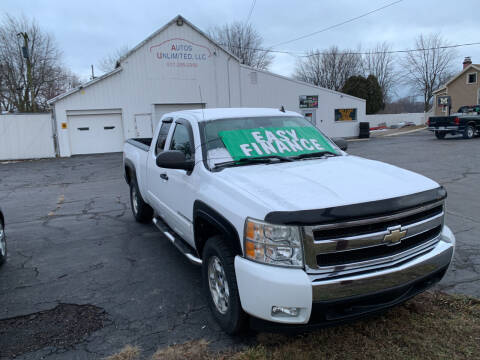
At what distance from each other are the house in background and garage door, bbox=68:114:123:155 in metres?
34.8

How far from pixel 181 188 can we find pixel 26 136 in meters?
19.7

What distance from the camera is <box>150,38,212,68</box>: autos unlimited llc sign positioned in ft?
69.6

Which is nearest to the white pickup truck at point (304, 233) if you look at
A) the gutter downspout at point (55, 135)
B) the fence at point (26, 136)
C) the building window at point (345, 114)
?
the gutter downspout at point (55, 135)

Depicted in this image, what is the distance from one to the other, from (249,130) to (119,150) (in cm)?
1896

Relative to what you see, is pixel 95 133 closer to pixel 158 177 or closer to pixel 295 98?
pixel 295 98

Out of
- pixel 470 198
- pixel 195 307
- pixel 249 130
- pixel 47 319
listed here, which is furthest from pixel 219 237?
pixel 470 198

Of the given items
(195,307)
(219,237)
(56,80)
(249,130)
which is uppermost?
(56,80)

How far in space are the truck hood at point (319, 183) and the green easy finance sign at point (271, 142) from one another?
10.9 inches

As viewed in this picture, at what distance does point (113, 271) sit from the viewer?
4566 millimetres

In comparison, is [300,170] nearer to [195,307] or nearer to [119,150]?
[195,307]

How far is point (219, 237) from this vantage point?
3.07 meters

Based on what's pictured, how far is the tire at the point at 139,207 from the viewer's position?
6160 mm

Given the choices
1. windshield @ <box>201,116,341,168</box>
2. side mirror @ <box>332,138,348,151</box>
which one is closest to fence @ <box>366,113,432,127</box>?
side mirror @ <box>332,138,348,151</box>

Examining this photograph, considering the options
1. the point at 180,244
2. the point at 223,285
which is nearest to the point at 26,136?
the point at 180,244
